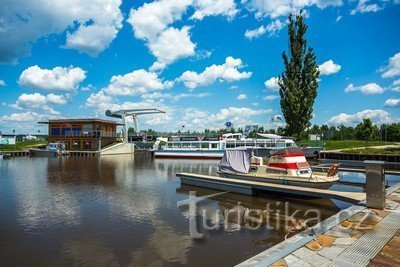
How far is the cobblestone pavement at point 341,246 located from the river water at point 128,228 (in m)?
2.57

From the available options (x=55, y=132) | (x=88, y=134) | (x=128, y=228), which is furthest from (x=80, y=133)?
(x=128, y=228)

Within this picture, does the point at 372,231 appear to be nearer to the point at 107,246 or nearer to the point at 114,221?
the point at 107,246

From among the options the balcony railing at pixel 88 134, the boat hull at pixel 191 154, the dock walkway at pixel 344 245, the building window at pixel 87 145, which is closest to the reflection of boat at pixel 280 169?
the dock walkway at pixel 344 245

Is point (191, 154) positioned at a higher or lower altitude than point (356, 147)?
lower

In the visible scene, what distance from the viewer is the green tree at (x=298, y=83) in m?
46.2

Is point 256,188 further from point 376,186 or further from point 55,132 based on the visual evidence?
point 55,132

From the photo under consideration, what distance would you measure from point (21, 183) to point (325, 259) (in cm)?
2532

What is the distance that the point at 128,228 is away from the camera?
492 inches

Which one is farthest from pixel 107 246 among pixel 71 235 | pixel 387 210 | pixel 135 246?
pixel 387 210

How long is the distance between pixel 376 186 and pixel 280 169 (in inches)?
321

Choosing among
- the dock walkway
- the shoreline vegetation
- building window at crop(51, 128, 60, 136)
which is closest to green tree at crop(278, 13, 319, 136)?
the shoreline vegetation

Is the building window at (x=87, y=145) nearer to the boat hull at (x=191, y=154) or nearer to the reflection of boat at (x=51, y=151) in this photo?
the reflection of boat at (x=51, y=151)

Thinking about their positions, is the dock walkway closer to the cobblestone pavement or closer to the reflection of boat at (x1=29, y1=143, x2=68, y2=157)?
the cobblestone pavement

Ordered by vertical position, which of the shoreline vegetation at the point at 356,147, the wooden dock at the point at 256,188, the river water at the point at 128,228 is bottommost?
the river water at the point at 128,228
